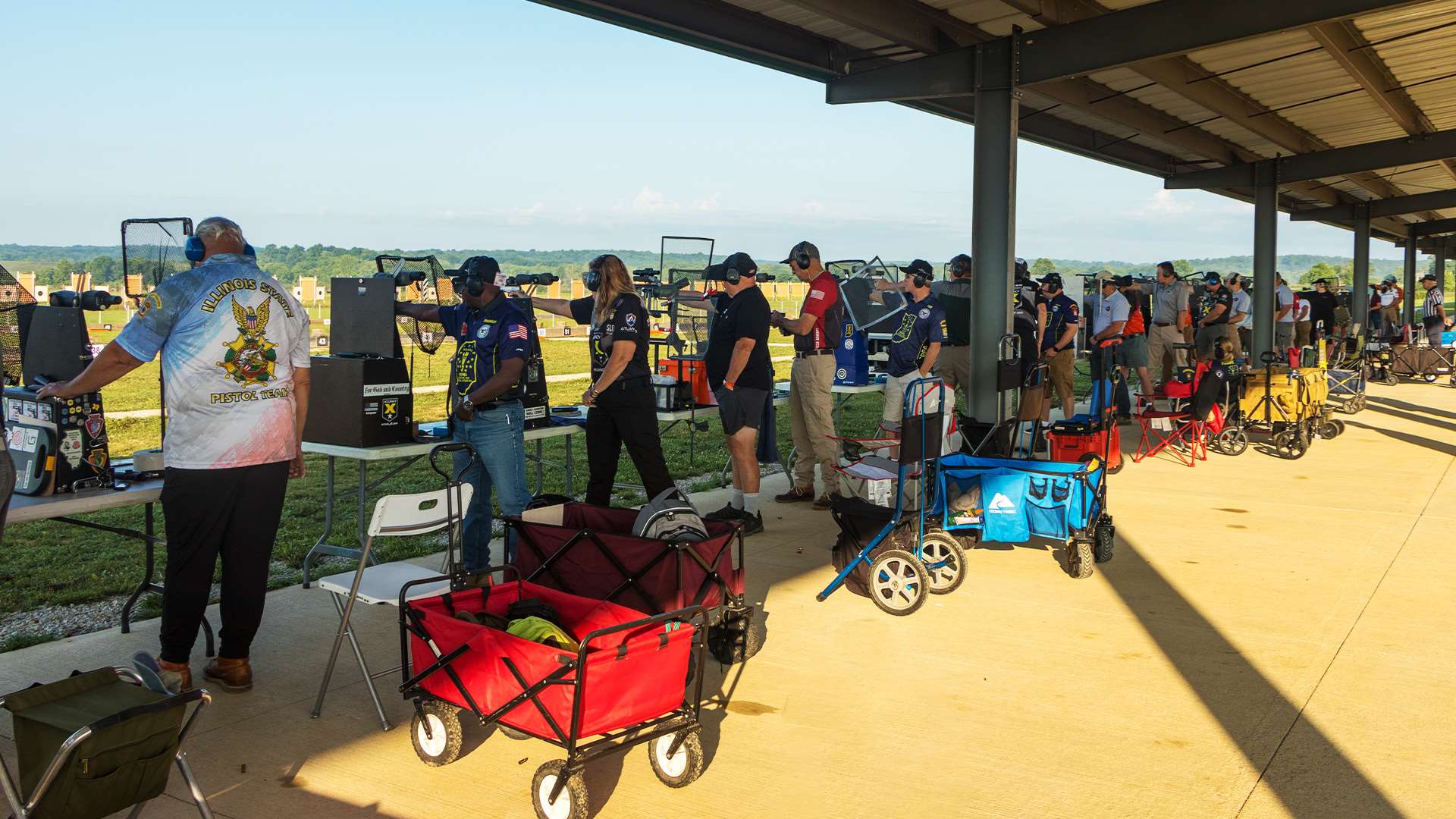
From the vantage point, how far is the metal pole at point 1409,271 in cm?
2900

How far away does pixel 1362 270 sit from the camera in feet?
76.1

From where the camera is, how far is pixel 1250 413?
10867mm

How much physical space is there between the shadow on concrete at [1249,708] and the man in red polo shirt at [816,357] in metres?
2.23

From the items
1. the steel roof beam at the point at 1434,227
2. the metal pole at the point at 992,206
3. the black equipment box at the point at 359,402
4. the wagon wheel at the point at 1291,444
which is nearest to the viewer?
the black equipment box at the point at 359,402

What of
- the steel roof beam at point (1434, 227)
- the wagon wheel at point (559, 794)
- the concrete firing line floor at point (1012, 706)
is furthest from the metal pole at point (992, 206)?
the steel roof beam at point (1434, 227)

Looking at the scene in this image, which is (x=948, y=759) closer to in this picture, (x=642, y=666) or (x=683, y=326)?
(x=642, y=666)

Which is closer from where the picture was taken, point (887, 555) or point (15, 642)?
point (15, 642)

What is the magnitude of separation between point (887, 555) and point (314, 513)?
186 inches

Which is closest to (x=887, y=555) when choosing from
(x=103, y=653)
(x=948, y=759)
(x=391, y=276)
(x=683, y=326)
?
(x=948, y=759)

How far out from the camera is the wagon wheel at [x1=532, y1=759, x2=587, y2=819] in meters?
3.16

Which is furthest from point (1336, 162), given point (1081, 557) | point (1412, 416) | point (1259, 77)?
point (1081, 557)

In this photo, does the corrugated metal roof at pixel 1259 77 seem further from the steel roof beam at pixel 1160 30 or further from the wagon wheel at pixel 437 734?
the wagon wheel at pixel 437 734

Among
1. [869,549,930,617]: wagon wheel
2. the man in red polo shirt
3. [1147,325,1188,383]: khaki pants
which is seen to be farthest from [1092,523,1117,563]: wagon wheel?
[1147,325,1188,383]: khaki pants

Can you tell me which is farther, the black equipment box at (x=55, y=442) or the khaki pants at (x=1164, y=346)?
the khaki pants at (x=1164, y=346)
